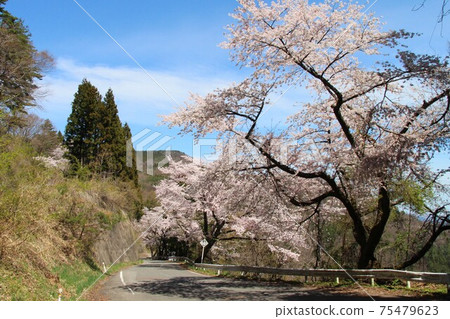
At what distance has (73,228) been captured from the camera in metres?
17.5

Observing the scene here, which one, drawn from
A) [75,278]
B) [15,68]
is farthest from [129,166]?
[75,278]

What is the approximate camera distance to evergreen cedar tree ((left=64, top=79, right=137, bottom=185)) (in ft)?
121

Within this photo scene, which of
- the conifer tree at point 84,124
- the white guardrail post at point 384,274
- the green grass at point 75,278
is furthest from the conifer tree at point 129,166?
the white guardrail post at point 384,274

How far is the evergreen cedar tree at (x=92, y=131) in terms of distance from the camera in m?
37.0

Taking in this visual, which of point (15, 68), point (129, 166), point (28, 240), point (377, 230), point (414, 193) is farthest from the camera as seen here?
point (129, 166)

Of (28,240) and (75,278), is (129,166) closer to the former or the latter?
(75,278)

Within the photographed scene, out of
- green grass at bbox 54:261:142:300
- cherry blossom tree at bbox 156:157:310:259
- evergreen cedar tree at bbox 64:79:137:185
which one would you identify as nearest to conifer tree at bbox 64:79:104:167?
evergreen cedar tree at bbox 64:79:137:185

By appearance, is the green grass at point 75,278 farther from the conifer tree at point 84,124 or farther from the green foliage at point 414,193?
the conifer tree at point 84,124

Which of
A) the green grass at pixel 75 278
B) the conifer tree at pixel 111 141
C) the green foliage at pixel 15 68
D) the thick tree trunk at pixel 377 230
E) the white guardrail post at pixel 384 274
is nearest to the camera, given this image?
the white guardrail post at pixel 384 274

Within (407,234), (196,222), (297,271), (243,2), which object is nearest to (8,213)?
(243,2)

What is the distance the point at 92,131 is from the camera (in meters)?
37.3

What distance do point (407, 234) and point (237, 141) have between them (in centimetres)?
783

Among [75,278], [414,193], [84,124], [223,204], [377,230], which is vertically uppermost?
[84,124]

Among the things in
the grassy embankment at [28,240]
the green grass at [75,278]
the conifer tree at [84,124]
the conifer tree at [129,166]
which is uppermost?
the conifer tree at [84,124]
